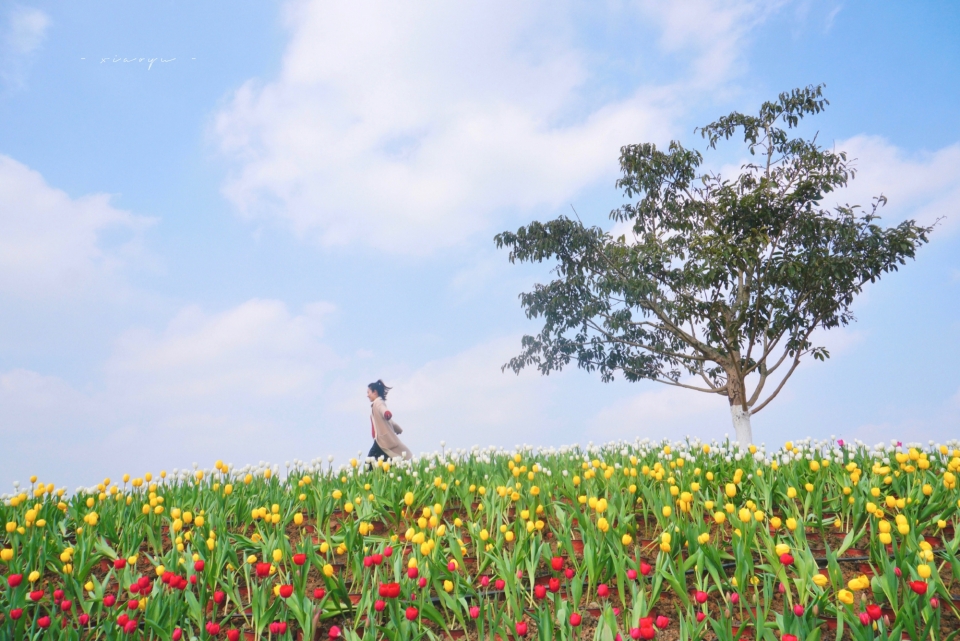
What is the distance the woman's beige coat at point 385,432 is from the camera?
1219 cm

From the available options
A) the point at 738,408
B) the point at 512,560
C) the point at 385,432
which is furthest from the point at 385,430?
the point at 738,408

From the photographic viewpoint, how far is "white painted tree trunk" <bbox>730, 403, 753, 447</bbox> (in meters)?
17.6

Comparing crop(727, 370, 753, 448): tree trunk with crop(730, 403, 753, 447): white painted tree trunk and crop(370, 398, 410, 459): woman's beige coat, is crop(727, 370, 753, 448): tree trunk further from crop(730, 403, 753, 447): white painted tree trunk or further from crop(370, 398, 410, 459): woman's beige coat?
crop(370, 398, 410, 459): woman's beige coat

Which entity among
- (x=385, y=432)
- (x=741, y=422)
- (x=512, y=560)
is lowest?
(x=512, y=560)

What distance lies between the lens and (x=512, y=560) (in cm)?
473

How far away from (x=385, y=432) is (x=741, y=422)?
1012 cm

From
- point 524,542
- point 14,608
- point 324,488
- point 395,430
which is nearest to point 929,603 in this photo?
point 524,542

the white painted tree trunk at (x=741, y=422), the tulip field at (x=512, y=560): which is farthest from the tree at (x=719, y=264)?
the tulip field at (x=512, y=560)

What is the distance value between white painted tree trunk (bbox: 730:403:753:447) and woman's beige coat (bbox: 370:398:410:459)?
9.59 metres

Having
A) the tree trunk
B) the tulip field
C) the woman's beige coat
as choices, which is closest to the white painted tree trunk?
the tree trunk

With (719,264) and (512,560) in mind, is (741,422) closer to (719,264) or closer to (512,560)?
(719,264)

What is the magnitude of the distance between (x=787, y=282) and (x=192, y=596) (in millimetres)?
15997

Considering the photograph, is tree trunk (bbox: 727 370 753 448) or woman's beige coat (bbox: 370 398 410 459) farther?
tree trunk (bbox: 727 370 753 448)

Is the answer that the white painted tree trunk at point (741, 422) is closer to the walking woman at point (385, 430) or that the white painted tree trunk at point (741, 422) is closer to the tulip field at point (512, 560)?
the walking woman at point (385, 430)
